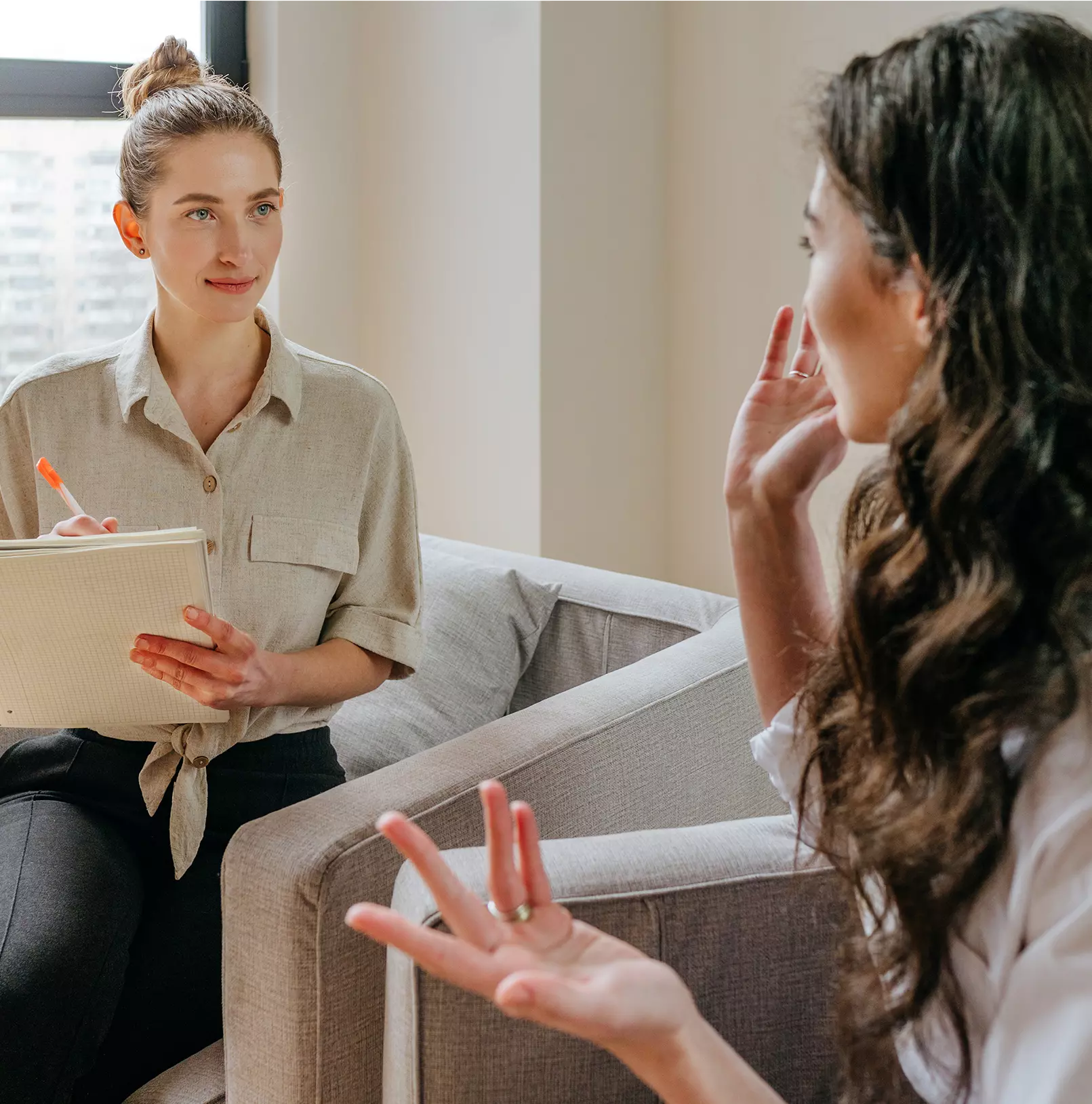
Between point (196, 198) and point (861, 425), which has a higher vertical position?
point (196, 198)

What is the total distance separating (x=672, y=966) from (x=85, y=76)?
2.57 meters

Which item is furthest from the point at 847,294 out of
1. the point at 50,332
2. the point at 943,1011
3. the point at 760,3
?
the point at 50,332

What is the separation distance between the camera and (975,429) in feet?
2.57

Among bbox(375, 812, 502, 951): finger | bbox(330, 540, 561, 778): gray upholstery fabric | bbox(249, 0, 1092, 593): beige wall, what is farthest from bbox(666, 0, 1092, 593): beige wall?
bbox(375, 812, 502, 951): finger

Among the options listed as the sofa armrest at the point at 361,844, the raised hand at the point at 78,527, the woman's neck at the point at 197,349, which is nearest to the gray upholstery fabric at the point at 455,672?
the sofa armrest at the point at 361,844

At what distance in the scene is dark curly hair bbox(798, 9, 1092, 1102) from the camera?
77cm

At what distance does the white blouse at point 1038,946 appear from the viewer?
2.39ft

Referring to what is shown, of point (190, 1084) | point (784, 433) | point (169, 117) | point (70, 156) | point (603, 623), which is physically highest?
point (70, 156)

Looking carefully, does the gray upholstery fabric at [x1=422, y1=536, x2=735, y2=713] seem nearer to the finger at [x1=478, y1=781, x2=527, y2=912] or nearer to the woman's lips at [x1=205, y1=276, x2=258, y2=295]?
the woman's lips at [x1=205, y1=276, x2=258, y2=295]

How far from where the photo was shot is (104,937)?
1275 mm

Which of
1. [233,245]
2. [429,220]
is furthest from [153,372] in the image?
[429,220]

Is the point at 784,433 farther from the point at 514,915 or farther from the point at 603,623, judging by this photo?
the point at 603,623

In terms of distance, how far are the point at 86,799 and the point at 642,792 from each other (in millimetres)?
639

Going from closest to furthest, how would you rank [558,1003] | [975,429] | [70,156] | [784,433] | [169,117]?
[558,1003] → [975,429] → [784,433] → [169,117] → [70,156]
